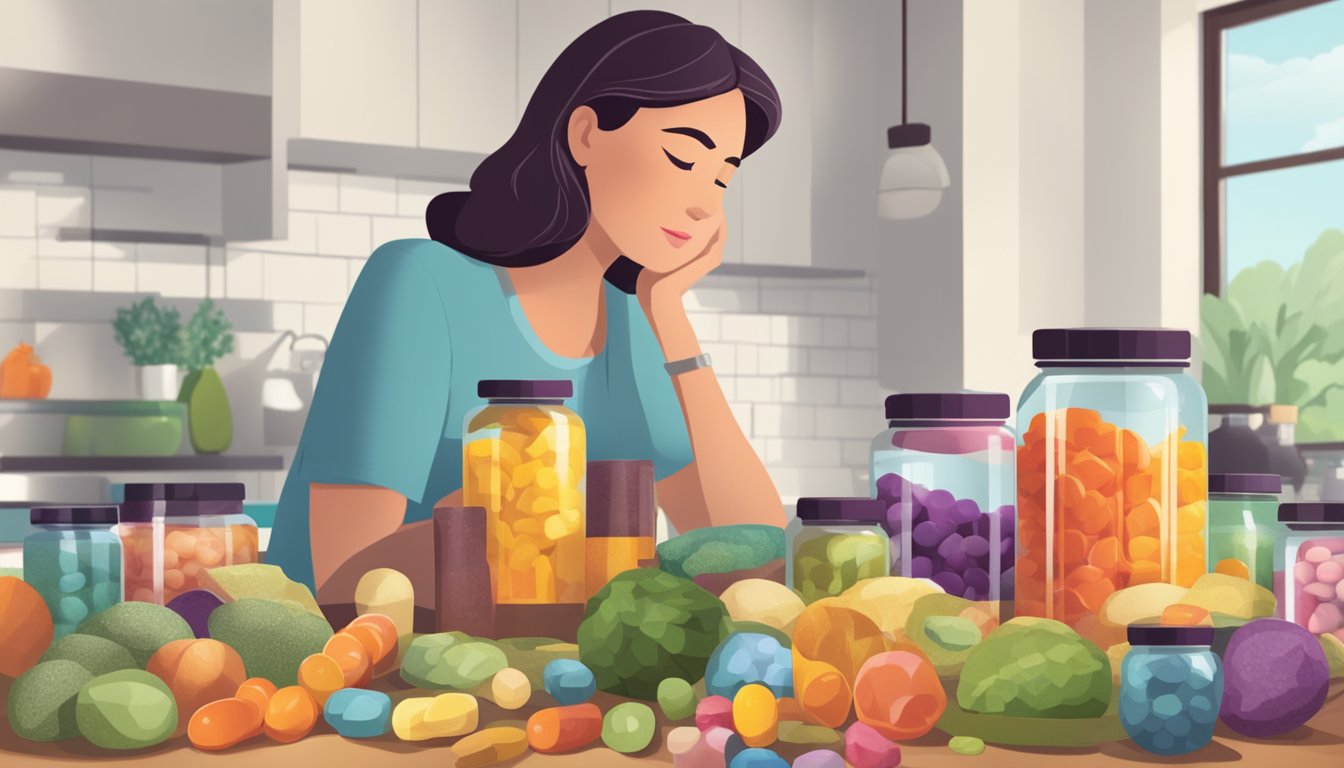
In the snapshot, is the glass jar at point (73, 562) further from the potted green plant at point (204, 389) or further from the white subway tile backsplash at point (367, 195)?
the white subway tile backsplash at point (367, 195)

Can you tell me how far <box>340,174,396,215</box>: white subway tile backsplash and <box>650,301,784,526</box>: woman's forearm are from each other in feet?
10.6

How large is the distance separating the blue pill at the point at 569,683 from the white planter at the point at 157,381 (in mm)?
3947

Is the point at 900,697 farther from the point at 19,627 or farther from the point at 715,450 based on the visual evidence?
the point at 715,450

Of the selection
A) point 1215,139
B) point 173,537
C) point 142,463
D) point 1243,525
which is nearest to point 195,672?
point 173,537

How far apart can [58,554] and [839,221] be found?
16.2 ft

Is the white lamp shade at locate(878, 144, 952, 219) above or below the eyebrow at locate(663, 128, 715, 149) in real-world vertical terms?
above

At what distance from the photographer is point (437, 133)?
4848mm

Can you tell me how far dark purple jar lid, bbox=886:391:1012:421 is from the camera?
3.92 ft

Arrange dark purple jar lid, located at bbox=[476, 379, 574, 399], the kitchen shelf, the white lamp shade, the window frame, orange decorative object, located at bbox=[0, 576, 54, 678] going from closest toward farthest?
orange decorative object, located at bbox=[0, 576, 54, 678] → dark purple jar lid, located at bbox=[476, 379, 574, 399] → the kitchen shelf → the white lamp shade → the window frame

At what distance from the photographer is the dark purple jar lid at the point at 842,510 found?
116cm

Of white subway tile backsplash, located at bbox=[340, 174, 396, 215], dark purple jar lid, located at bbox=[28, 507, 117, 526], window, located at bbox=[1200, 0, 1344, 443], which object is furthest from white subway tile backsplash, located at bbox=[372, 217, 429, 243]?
dark purple jar lid, located at bbox=[28, 507, 117, 526]

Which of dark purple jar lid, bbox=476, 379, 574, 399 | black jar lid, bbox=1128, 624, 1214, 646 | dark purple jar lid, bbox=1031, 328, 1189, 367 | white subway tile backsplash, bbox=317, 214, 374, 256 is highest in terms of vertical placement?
white subway tile backsplash, bbox=317, 214, 374, 256

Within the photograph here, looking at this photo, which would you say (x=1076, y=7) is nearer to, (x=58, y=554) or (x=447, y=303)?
(x=447, y=303)

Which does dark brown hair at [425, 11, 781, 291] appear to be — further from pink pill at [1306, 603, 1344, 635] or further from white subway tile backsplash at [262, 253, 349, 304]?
white subway tile backsplash at [262, 253, 349, 304]
